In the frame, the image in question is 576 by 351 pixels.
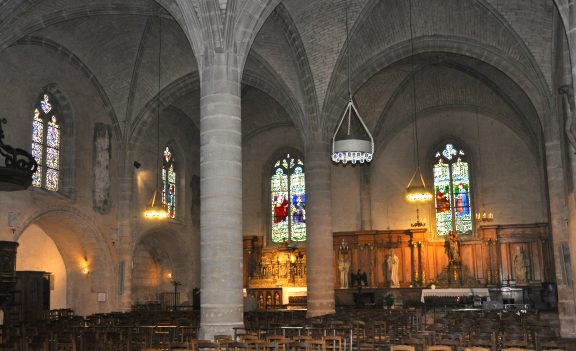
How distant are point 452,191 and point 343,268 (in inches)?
243

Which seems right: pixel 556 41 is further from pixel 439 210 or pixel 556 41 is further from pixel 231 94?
pixel 439 210

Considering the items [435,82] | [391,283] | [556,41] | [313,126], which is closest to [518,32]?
[556,41]

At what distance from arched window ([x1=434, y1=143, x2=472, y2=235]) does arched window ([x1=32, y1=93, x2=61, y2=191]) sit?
54.9ft

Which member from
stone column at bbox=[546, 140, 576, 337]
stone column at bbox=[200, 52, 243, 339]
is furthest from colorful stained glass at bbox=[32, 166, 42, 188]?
stone column at bbox=[546, 140, 576, 337]

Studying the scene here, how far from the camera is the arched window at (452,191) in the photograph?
2975 cm

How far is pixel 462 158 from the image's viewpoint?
30125 millimetres

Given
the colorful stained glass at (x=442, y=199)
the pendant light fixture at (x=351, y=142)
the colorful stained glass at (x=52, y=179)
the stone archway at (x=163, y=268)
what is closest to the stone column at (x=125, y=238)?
the colorful stained glass at (x=52, y=179)

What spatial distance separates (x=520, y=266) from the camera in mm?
27594

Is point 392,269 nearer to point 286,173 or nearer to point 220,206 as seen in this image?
point 286,173

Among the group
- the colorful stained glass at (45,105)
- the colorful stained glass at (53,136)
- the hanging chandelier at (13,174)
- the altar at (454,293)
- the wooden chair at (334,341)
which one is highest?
the colorful stained glass at (45,105)

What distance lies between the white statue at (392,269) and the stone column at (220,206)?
16.1m

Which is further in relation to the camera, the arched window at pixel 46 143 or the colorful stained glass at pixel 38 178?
the arched window at pixel 46 143

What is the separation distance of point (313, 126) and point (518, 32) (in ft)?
22.7

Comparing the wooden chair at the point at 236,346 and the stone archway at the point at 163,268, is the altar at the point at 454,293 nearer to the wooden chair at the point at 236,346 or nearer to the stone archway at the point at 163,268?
the stone archway at the point at 163,268
